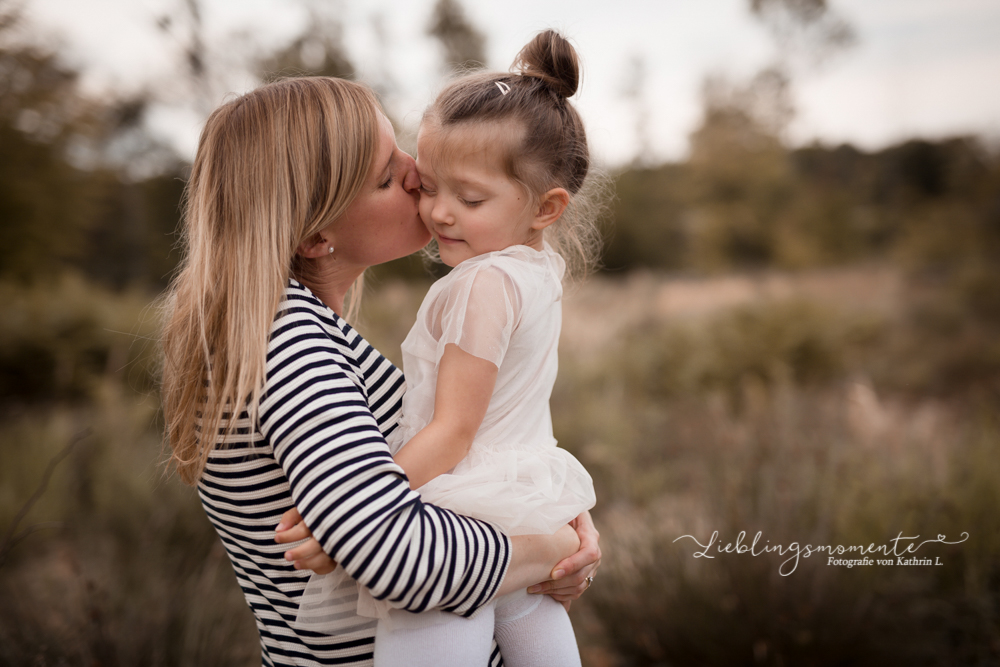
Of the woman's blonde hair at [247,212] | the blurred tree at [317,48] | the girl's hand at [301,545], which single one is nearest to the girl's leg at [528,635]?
the girl's hand at [301,545]

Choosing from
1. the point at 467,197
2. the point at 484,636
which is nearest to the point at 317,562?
the point at 484,636

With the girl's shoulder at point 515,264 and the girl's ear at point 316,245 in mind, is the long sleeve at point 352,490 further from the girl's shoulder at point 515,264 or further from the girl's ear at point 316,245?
the girl's shoulder at point 515,264

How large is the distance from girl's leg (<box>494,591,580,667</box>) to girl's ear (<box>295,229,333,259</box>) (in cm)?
91

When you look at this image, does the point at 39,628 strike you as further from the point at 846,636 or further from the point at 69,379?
the point at 69,379

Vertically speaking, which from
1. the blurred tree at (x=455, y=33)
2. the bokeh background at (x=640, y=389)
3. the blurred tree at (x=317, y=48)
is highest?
the blurred tree at (x=455, y=33)

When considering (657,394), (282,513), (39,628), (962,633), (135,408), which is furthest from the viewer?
(657,394)

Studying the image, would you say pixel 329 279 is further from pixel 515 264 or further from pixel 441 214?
pixel 515 264

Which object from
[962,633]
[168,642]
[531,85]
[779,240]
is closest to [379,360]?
[531,85]

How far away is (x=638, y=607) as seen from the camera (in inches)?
120

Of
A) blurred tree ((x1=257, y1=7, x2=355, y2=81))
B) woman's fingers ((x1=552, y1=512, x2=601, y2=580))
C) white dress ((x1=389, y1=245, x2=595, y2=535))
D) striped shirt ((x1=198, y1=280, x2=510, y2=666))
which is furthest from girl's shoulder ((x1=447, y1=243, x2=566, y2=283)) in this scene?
blurred tree ((x1=257, y1=7, x2=355, y2=81))

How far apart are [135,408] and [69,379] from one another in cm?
139

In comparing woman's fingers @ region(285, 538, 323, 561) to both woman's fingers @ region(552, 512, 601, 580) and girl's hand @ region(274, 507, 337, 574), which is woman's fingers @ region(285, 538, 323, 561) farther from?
woman's fingers @ region(552, 512, 601, 580)

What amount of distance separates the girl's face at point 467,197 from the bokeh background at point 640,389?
1.36 ft

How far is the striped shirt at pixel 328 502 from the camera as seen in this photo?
100 cm
